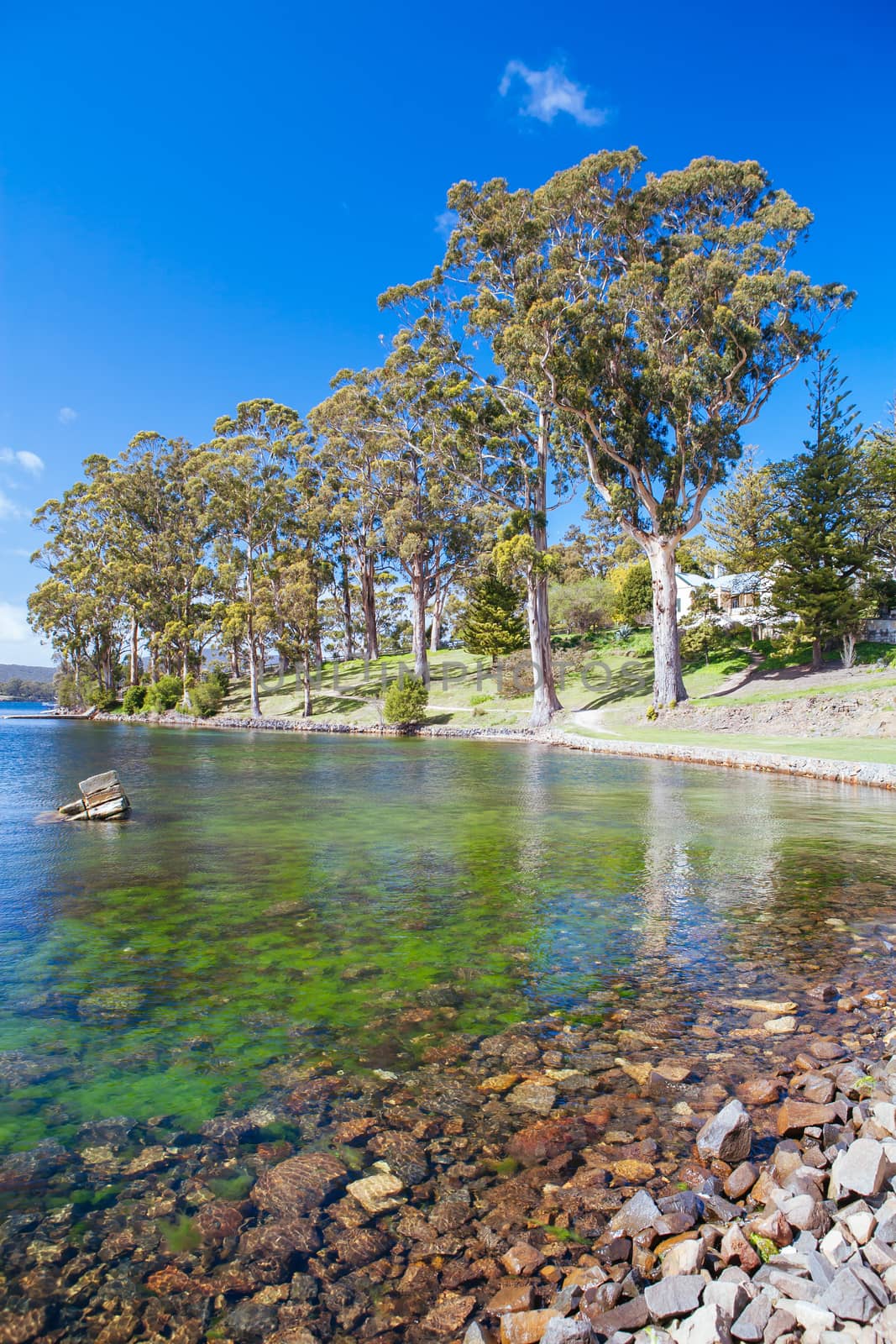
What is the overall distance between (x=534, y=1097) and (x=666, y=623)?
3206 centimetres

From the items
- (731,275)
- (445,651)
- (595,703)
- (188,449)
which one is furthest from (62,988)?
(188,449)

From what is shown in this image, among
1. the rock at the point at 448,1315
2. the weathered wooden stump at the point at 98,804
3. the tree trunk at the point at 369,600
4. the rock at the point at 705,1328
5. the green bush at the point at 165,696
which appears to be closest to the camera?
the rock at the point at 705,1328

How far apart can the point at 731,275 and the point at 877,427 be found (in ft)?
74.9

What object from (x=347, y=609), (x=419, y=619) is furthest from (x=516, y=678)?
(x=347, y=609)

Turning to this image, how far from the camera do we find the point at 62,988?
587 cm

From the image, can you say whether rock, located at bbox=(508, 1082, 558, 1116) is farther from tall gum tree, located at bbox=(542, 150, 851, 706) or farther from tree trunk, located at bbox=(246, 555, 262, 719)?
tree trunk, located at bbox=(246, 555, 262, 719)

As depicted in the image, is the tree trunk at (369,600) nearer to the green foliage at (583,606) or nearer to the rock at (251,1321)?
the green foliage at (583,606)

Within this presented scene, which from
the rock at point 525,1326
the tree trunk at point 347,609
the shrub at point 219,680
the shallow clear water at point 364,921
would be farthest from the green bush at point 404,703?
the rock at point 525,1326

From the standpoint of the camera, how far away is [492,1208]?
329cm

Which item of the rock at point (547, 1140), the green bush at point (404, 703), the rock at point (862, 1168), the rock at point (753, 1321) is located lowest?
the rock at point (547, 1140)

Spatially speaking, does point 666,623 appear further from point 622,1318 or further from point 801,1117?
point 622,1318

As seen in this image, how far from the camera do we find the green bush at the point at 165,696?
5950 cm

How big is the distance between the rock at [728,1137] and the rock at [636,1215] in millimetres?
530

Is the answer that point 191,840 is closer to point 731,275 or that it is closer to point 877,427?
point 731,275
